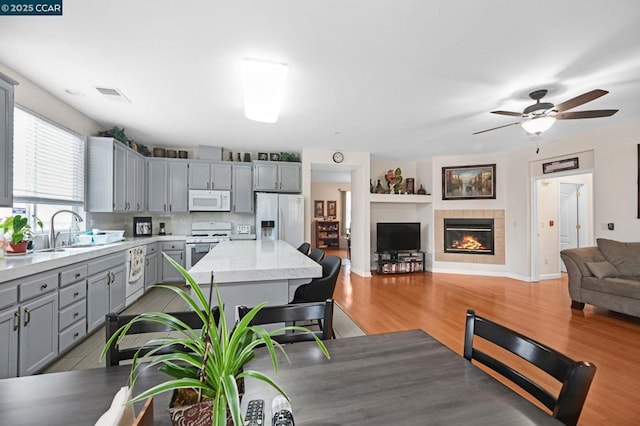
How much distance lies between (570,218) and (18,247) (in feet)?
29.5

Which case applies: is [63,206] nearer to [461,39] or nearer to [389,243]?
[461,39]

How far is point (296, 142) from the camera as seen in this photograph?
501cm

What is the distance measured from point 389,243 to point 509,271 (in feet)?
8.07

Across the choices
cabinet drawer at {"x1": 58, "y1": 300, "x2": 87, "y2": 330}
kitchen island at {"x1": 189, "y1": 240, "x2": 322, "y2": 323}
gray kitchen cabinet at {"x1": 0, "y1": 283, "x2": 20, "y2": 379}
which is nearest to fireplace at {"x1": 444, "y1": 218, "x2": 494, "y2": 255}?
kitchen island at {"x1": 189, "y1": 240, "x2": 322, "y2": 323}

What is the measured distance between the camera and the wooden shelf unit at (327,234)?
1027cm

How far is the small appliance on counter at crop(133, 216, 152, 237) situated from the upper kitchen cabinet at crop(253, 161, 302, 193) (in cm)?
209

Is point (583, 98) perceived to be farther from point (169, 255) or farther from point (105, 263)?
point (169, 255)

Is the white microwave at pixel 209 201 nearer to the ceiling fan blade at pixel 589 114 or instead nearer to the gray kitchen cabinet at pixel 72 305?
the gray kitchen cabinet at pixel 72 305

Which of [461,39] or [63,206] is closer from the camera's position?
[461,39]

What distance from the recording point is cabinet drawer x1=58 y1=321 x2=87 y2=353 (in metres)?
2.36

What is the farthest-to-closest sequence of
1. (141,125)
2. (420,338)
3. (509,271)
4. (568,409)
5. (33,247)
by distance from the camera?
(509,271) → (141,125) → (33,247) → (420,338) → (568,409)

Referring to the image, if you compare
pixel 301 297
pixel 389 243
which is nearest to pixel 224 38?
pixel 301 297

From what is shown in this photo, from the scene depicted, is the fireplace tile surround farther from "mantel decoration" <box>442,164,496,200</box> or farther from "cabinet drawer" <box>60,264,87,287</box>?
"cabinet drawer" <box>60,264,87,287</box>

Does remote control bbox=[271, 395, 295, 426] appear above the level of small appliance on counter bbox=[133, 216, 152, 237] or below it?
below
